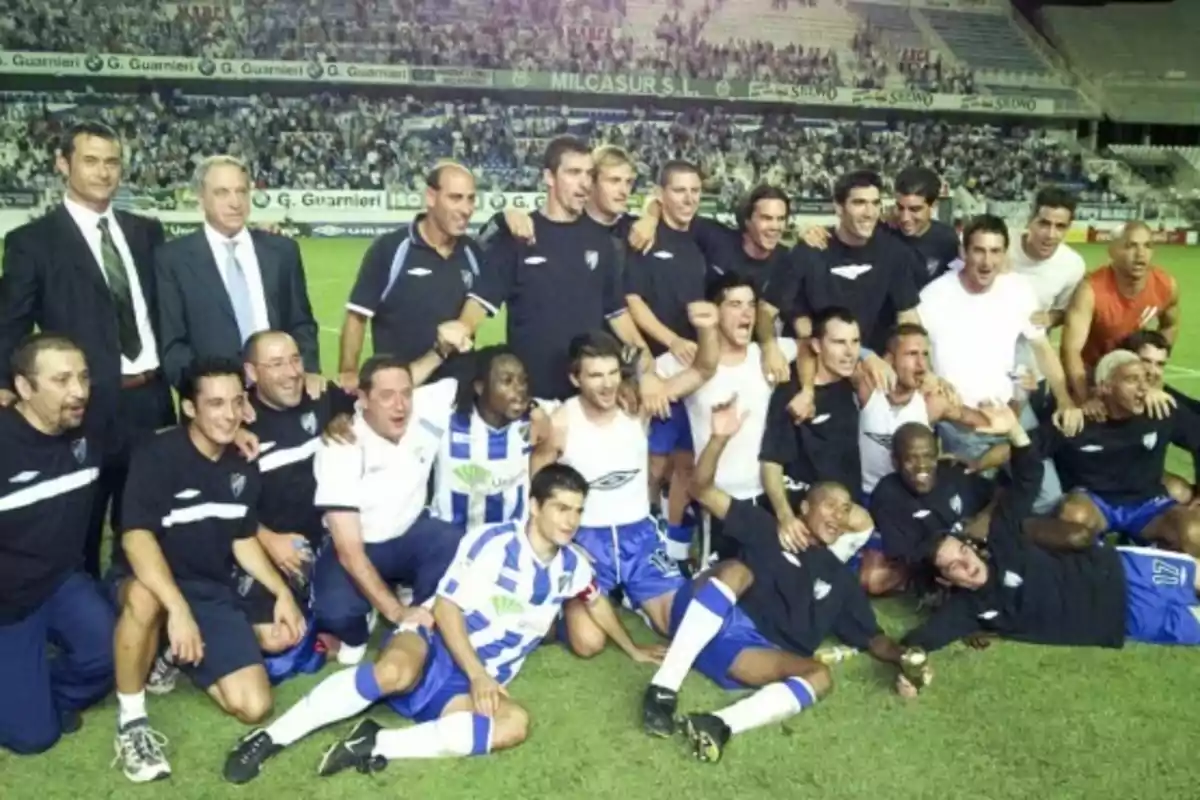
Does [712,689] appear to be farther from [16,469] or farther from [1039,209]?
[1039,209]

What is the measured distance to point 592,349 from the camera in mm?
4988

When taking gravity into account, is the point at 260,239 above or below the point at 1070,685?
above

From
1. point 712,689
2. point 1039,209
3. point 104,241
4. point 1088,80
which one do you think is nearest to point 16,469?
point 104,241

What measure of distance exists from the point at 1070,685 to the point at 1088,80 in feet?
137

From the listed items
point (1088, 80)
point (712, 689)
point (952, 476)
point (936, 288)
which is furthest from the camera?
point (1088, 80)

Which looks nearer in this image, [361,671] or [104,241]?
[361,671]

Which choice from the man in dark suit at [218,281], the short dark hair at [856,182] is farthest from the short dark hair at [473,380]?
the short dark hair at [856,182]

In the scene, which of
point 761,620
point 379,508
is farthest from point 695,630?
point 379,508

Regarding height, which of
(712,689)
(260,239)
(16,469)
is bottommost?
(712,689)

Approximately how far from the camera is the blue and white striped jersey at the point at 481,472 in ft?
16.7

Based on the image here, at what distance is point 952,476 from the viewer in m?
5.62

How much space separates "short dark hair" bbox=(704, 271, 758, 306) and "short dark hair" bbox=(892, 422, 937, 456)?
103 centimetres

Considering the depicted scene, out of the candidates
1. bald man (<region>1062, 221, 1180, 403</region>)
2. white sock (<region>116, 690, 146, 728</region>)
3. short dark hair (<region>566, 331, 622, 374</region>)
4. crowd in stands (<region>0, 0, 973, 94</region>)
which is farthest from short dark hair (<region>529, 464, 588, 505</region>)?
crowd in stands (<region>0, 0, 973, 94</region>)

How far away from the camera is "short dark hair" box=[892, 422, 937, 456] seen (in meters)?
5.38
